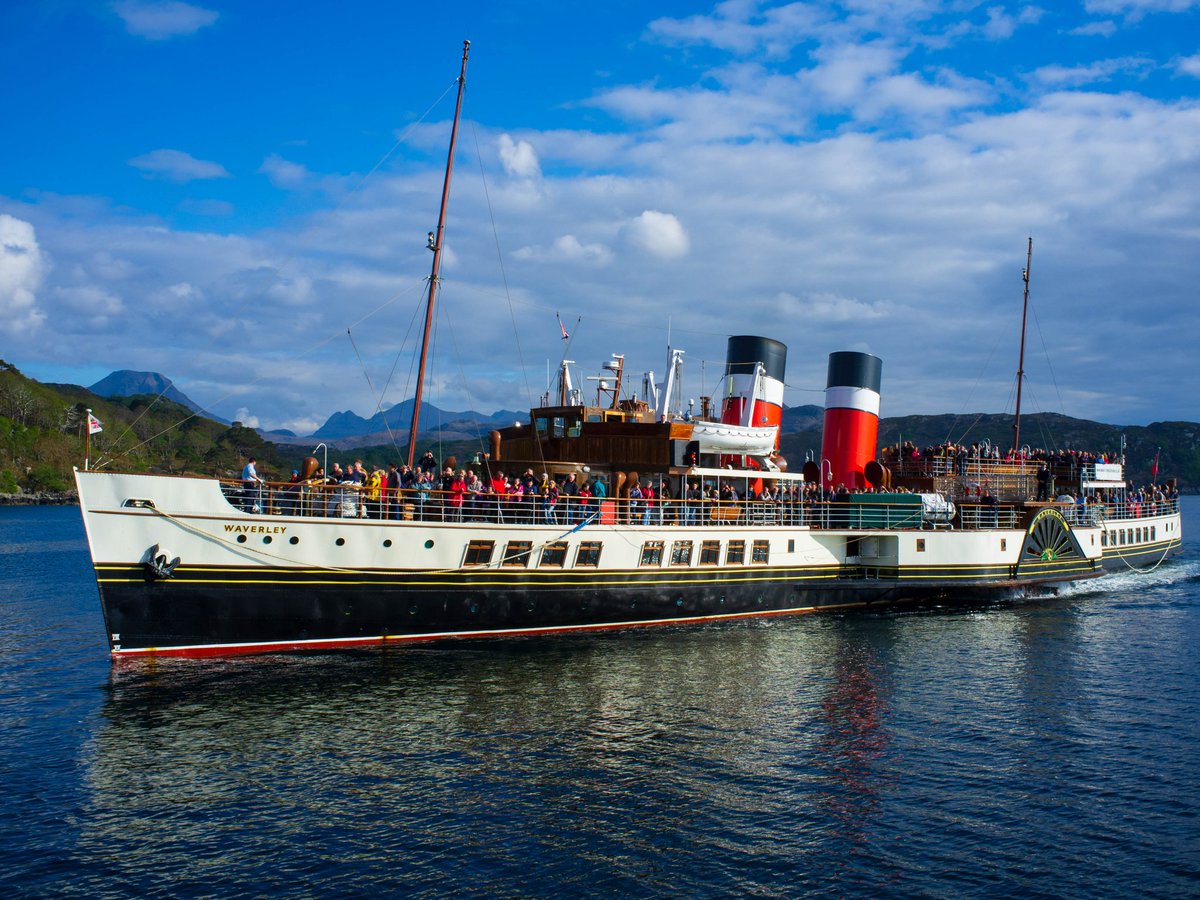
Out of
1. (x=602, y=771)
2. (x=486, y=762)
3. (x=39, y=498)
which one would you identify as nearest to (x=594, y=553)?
(x=486, y=762)

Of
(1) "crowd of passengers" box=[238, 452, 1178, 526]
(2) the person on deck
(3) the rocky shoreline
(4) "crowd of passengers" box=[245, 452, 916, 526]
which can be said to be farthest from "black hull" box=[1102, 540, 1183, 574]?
(3) the rocky shoreline

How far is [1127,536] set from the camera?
48.8 meters

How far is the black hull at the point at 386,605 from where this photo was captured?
22.8 metres

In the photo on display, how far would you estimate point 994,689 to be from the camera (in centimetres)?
2275

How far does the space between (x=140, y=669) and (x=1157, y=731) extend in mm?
24180

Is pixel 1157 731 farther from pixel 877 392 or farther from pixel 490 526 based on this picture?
pixel 877 392

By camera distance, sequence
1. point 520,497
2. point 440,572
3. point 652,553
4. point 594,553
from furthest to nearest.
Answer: point 652,553 → point 594,553 → point 520,497 → point 440,572

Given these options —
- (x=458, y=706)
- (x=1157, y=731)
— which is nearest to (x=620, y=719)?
(x=458, y=706)

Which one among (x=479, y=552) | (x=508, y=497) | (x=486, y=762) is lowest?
(x=486, y=762)

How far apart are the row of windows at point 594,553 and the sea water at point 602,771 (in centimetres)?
268

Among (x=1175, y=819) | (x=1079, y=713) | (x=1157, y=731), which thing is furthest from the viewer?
(x=1079, y=713)

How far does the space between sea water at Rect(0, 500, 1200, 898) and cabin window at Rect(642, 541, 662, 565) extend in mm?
3572

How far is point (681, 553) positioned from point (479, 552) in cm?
748

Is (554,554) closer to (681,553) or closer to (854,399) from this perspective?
(681,553)
